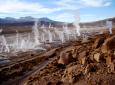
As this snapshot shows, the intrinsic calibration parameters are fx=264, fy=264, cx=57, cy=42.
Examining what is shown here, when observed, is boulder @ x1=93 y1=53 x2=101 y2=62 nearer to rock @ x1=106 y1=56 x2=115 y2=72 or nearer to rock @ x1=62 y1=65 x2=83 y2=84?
rock @ x1=106 y1=56 x2=115 y2=72

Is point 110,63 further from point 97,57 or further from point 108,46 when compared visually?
point 108,46

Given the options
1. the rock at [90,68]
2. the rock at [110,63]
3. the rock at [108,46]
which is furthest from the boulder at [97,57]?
the rock at [90,68]

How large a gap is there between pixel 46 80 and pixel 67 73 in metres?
1.85

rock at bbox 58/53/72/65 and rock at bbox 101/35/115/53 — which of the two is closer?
rock at bbox 101/35/115/53

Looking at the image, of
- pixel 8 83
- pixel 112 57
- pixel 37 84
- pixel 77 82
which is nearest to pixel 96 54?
pixel 112 57

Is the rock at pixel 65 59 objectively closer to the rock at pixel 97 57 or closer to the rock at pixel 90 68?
the rock at pixel 97 57

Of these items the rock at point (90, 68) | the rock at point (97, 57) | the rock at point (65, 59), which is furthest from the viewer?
the rock at point (65, 59)

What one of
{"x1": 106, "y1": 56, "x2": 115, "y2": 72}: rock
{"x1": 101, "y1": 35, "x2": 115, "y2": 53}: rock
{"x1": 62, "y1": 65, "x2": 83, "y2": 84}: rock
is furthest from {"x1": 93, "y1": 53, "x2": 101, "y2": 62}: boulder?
{"x1": 62, "y1": 65, "x2": 83, "y2": 84}: rock

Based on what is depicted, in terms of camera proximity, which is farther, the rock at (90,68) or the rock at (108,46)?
the rock at (108,46)

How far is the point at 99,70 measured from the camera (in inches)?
808

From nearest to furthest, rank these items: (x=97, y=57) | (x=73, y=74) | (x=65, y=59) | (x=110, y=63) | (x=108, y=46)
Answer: (x=73, y=74), (x=110, y=63), (x=97, y=57), (x=108, y=46), (x=65, y=59)

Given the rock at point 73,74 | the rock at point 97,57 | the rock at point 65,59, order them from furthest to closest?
the rock at point 65,59, the rock at point 97,57, the rock at point 73,74

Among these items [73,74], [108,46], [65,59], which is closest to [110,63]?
[108,46]

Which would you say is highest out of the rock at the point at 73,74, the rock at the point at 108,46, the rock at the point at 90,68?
the rock at the point at 108,46
